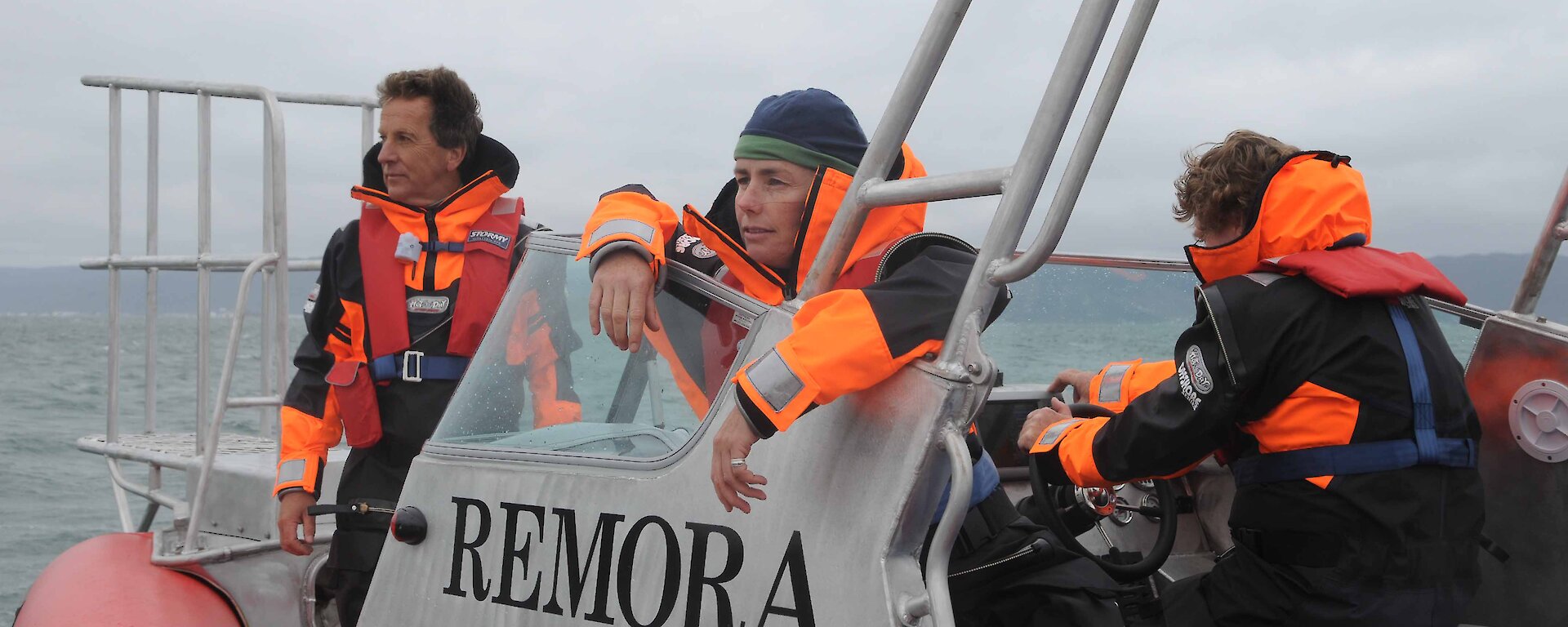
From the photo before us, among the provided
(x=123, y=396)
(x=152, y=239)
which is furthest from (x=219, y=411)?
(x=123, y=396)

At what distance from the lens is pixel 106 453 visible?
182 inches

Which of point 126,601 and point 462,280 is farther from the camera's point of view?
point 126,601

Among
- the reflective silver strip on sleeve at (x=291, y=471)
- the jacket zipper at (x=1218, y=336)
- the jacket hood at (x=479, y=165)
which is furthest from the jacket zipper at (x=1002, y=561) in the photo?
the reflective silver strip on sleeve at (x=291, y=471)

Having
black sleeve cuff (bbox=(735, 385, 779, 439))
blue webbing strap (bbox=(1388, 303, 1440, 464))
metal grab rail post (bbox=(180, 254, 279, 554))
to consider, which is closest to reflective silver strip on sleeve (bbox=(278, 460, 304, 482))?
metal grab rail post (bbox=(180, 254, 279, 554))

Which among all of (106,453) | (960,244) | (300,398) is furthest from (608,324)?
(106,453)

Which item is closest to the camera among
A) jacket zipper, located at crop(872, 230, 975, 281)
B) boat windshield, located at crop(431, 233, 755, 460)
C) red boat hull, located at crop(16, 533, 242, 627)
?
jacket zipper, located at crop(872, 230, 975, 281)

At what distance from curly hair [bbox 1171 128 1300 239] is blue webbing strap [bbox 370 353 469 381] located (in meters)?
1.74

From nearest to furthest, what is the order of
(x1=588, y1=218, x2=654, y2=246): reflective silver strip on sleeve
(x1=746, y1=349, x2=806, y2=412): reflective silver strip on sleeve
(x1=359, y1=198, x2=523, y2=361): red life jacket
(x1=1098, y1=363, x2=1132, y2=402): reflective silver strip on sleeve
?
(x1=746, y1=349, x2=806, y2=412): reflective silver strip on sleeve → (x1=588, y1=218, x2=654, y2=246): reflective silver strip on sleeve → (x1=1098, y1=363, x2=1132, y2=402): reflective silver strip on sleeve → (x1=359, y1=198, x2=523, y2=361): red life jacket

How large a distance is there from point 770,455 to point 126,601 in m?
2.40

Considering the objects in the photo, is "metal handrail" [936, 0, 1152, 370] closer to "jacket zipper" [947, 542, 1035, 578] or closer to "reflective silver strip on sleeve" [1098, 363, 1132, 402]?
"jacket zipper" [947, 542, 1035, 578]

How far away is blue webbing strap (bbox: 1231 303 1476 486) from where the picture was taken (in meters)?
2.14

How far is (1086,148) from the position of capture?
1420 millimetres

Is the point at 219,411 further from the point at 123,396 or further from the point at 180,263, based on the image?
the point at 123,396

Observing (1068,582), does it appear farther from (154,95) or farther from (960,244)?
(154,95)
